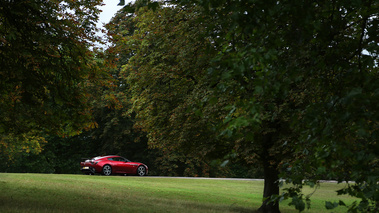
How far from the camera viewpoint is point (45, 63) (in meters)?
10.0

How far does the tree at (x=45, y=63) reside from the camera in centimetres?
984

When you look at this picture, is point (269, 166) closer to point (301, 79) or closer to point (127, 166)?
point (301, 79)

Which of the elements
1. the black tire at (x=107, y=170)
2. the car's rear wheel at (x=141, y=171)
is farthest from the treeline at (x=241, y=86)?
the car's rear wheel at (x=141, y=171)

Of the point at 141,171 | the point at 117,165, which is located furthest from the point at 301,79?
the point at 141,171

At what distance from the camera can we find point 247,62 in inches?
152

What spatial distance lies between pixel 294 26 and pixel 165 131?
982 cm

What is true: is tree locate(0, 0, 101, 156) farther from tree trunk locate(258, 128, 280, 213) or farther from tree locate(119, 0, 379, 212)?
tree locate(119, 0, 379, 212)

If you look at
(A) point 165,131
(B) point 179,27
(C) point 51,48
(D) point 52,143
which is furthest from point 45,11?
(D) point 52,143

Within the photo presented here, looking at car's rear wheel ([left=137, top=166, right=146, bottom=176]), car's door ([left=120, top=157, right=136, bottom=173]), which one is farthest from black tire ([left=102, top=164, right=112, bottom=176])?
car's rear wheel ([left=137, top=166, right=146, bottom=176])

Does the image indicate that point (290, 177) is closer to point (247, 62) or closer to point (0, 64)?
point (247, 62)

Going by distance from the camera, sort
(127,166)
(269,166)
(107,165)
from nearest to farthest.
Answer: (269,166), (107,165), (127,166)

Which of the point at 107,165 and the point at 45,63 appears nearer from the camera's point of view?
the point at 45,63

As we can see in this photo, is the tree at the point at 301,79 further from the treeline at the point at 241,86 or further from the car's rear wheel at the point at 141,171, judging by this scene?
the car's rear wheel at the point at 141,171

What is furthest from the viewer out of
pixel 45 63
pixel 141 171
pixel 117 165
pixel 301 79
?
pixel 141 171
